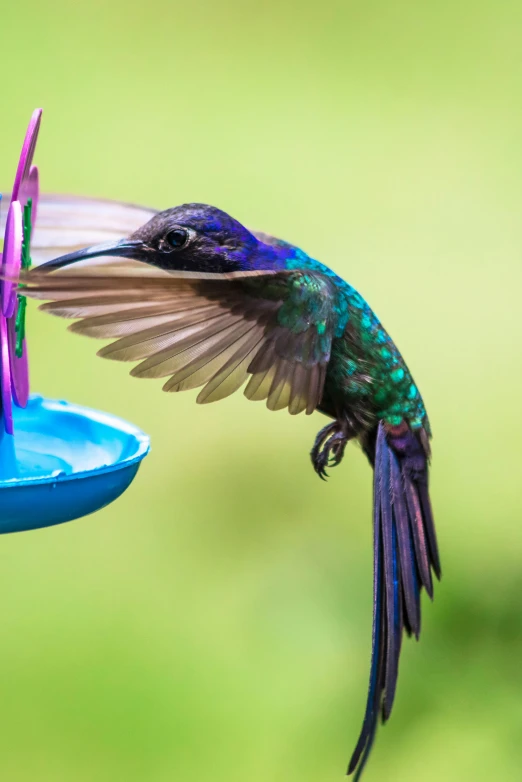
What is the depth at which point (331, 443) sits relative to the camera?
2312 millimetres

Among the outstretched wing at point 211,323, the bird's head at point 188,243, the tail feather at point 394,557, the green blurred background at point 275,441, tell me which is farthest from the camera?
the green blurred background at point 275,441

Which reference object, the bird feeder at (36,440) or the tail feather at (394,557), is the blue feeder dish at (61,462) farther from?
the tail feather at (394,557)

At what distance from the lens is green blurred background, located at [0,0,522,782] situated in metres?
3.83

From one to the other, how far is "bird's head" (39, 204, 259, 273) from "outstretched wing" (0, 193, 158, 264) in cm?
38

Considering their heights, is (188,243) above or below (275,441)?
above

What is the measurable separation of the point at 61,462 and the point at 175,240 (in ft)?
1.57

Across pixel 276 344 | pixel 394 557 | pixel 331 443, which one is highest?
pixel 276 344

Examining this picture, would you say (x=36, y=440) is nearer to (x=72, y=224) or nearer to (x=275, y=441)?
(x=72, y=224)

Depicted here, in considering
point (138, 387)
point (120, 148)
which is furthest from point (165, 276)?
point (120, 148)

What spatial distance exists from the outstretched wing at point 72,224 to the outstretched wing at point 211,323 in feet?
1.86

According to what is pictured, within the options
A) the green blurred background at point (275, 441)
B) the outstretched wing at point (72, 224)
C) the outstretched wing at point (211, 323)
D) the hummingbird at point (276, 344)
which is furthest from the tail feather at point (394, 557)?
the green blurred background at point (275, 441)

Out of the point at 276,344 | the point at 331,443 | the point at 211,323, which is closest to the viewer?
the point at 211,323

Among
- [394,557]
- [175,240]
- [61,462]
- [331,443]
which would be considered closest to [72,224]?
[175,240]

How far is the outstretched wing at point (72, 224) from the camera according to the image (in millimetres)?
2385
